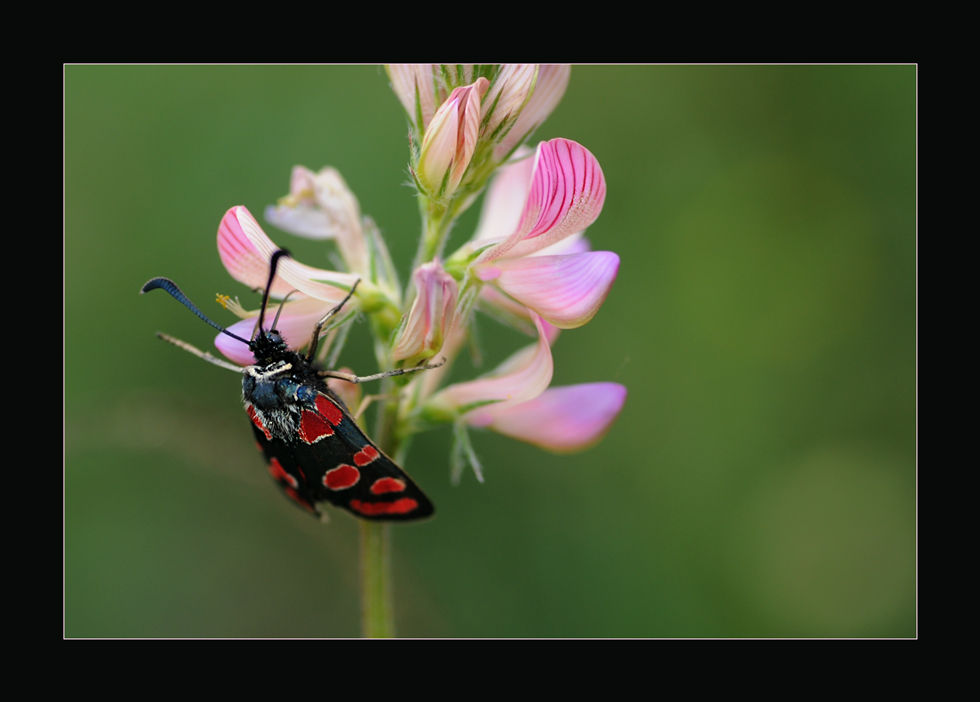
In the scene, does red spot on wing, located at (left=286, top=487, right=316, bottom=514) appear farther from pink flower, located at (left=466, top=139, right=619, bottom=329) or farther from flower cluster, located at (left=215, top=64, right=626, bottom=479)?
pink flower, located at (left=466, top=139, right=619, bottom=329)

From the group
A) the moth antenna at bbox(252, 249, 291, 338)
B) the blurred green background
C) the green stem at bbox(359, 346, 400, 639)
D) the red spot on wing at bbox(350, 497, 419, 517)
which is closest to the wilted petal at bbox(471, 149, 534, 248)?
the green stem at bbox(359, 346, 400, 639)

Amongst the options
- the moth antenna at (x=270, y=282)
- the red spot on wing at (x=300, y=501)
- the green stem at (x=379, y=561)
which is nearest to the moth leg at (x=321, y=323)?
the moth antenna at (x=270, y=282)

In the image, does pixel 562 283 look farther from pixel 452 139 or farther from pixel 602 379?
pixel 602 379

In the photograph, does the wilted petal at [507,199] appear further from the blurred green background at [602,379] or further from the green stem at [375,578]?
the blurred green background at [602,379]

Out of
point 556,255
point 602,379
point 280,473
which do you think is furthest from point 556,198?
point 602,379

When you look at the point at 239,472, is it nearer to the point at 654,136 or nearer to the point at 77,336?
the point at 77,336

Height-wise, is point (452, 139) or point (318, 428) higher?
point (452, 139)
